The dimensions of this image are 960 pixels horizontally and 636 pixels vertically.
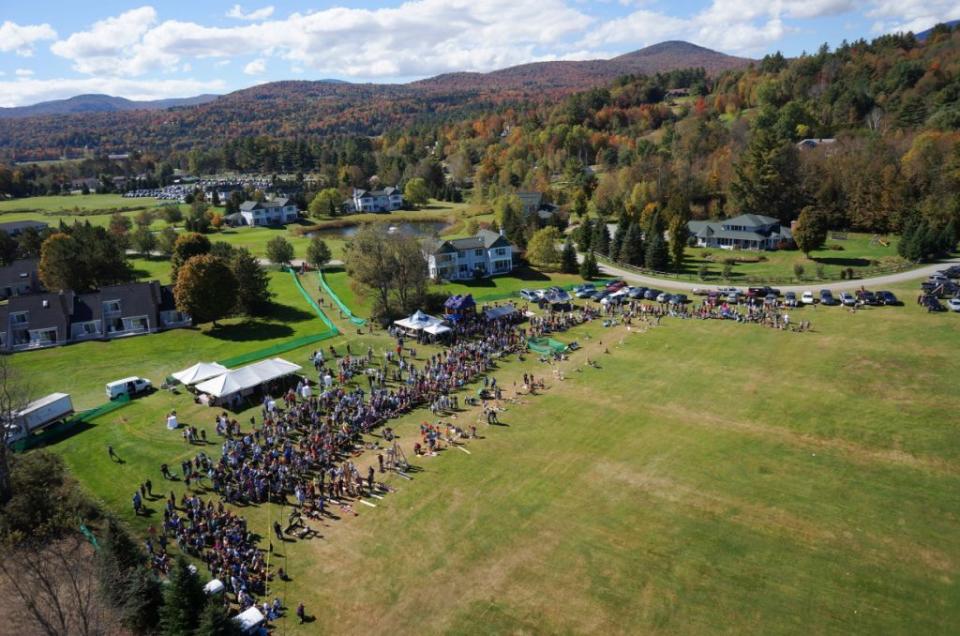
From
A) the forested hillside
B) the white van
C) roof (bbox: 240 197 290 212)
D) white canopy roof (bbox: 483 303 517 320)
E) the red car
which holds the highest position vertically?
the forested hillside

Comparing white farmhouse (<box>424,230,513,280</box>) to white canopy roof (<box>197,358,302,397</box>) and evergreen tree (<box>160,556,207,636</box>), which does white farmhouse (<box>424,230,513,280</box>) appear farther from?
evergreen tree (<box>160,556,207,636</box>)

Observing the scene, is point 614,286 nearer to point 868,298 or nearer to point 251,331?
point 868,298

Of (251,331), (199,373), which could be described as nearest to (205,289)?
(251,331)

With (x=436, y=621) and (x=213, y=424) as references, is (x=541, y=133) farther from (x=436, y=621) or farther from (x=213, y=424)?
(x=436, y=621)

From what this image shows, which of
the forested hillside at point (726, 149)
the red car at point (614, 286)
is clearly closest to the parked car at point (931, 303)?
the forested hillside at point (726, 149)

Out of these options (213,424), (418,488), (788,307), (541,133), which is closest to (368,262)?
(213,424)

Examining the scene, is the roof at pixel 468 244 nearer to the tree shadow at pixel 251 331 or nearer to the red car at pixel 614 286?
the red car at pixel 614 286

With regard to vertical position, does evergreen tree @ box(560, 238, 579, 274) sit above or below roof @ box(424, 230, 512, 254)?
below

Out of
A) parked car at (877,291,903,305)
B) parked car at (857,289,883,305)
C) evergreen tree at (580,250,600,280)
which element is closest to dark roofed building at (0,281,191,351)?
evergreen tree at (580,250,600,280)
